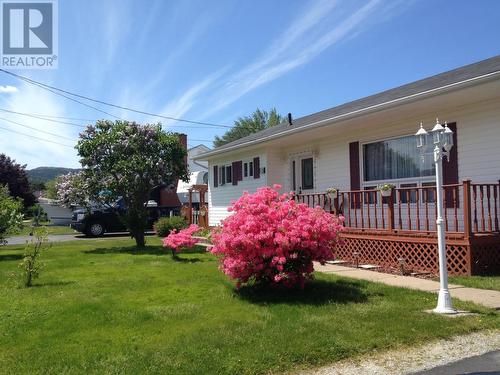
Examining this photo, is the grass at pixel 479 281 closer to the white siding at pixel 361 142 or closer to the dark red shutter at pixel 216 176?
the white siding at pixel 361 142

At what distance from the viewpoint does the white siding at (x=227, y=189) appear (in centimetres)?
1655

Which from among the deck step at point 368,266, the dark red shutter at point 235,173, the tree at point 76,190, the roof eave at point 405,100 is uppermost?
the roof eave at point 405,100

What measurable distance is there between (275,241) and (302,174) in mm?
8841

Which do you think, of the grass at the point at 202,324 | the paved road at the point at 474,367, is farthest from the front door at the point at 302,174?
the paved road at the point at 474,367

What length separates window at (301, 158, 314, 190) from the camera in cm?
1480

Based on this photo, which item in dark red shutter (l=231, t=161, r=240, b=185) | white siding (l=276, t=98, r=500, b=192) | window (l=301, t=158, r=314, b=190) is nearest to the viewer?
white siding (l=276, t=98, r=500, b=192)

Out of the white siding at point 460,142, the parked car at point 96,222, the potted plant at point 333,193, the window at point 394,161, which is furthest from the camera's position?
the parked car at point 96,222

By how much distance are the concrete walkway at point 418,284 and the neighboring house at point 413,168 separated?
0.79 meters

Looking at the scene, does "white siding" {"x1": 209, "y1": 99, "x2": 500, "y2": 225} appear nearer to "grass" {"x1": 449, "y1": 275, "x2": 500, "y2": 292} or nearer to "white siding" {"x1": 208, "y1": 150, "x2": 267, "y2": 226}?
"white siding" {"x1": 208, "y1": 150, "x2": 267, "y2": 226}

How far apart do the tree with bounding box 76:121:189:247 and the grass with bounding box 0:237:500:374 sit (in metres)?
6.00

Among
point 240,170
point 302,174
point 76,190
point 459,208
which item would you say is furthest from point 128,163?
point 459,208

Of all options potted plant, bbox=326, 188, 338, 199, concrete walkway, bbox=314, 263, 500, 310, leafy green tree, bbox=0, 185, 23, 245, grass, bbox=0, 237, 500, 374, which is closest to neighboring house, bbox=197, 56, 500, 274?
potted plant, bbox=326, 188, 338, 199

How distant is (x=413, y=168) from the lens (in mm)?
11000

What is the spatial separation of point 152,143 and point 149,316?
9.27 meters
